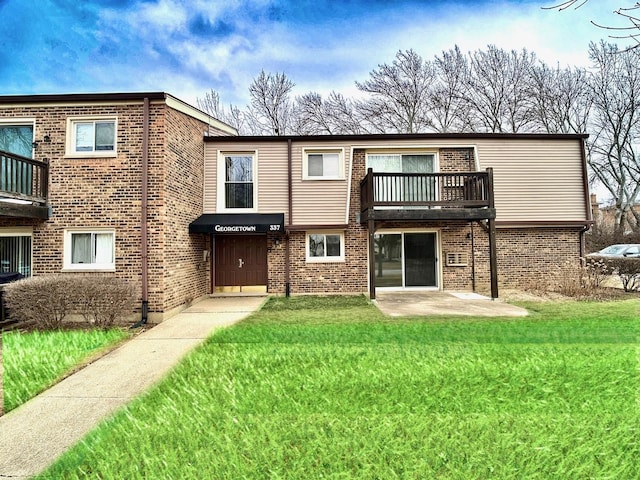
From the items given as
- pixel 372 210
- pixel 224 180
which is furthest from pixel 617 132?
pixel 224 180

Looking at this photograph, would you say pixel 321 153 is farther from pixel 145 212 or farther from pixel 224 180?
pixel 145 212

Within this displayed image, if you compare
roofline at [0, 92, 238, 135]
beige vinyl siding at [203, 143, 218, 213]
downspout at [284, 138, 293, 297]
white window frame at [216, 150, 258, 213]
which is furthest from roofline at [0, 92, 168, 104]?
downspout at [284, 138, 293, 297]

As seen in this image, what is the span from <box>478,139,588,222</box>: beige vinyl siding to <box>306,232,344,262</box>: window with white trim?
5.56m

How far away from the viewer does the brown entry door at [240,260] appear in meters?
12.1

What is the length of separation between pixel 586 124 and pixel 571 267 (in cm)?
2025

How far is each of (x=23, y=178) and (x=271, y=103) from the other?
69.4 ft

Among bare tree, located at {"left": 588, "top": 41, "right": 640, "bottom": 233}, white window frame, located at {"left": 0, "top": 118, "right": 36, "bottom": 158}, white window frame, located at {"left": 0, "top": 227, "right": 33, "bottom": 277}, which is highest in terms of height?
bare tree, located at {"left": 588, "top": 41, "right": 640, "bottom": 233}

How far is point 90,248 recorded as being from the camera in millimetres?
8852

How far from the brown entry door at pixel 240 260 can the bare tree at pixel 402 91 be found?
60.3ft

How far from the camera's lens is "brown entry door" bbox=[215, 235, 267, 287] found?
12086 millimetres

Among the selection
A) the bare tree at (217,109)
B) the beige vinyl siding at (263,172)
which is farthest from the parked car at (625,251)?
the bare tree at (217,109)

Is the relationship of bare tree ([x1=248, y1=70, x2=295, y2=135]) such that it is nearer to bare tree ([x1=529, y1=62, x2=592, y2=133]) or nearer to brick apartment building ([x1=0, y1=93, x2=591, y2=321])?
brick apartment building ([x1=0, y1=93, x2=591, y2=321])

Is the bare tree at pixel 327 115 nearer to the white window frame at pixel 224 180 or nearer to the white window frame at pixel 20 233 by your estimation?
the white window frame at pixel 224 180

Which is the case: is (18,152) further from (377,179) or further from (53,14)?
(377,179)
